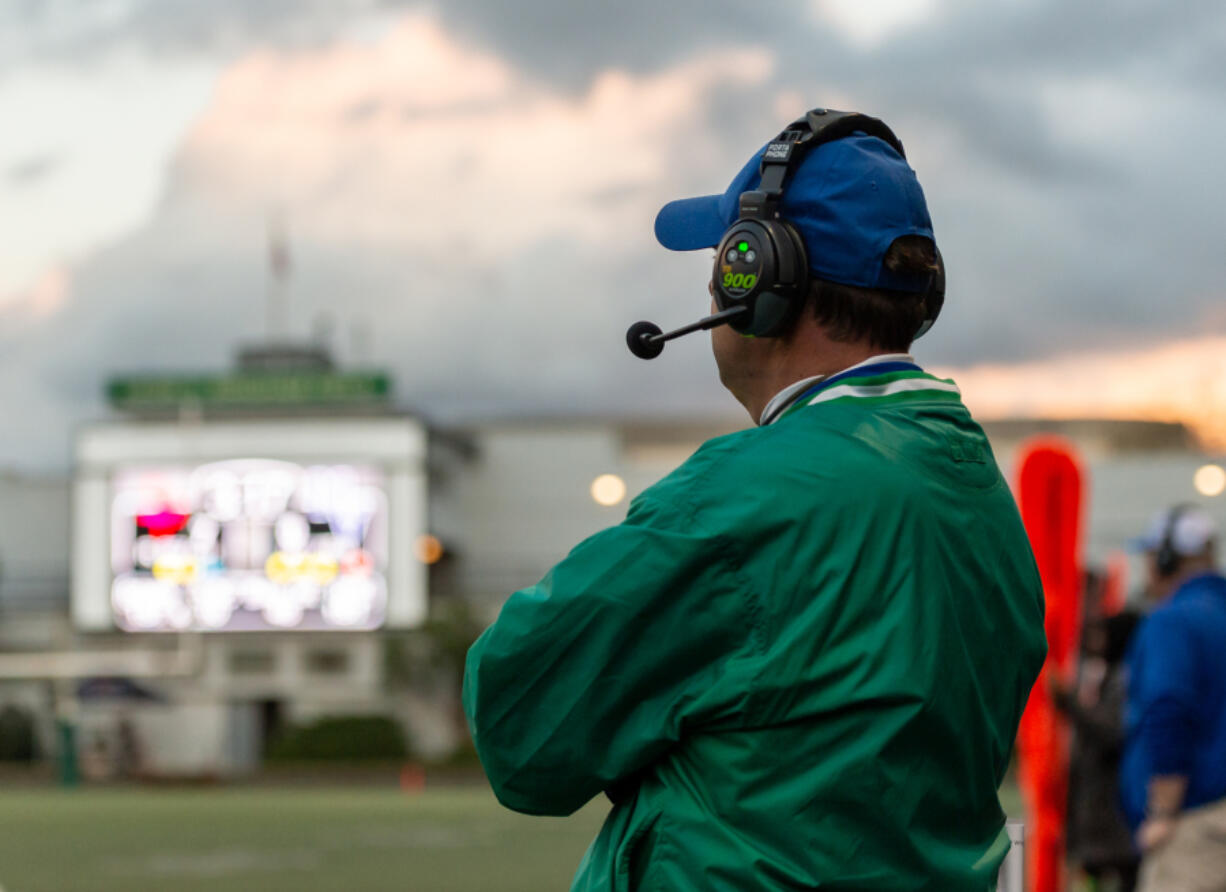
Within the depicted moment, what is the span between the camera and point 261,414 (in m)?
55.8

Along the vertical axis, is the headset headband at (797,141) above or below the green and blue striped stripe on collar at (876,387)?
above

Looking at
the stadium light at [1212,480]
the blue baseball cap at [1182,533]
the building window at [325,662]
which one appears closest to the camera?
the blue baseball cap at [1182,533]

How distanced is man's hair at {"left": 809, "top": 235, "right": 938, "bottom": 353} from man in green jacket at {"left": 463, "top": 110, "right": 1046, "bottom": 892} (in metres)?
0.08

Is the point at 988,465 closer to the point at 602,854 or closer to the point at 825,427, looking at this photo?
the point at 825,427

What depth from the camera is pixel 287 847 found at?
56.0ft

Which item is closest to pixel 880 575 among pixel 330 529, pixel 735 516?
pixel 735 516

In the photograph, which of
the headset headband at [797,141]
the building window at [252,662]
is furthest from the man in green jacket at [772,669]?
the building window at [252,662]

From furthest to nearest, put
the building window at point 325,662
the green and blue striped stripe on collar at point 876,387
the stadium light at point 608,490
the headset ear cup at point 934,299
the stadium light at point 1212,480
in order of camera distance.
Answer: the stadium light at point 608,490, the stadium light at point 1212,480, the building window at point 325,662, the headset ear cup at point 934,299, the green and blue striped stripe on collar at point 876,387

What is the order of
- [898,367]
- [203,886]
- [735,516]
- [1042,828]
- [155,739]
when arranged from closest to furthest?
[735,516], [898,367], [1042,828], [203,886], [155,739]

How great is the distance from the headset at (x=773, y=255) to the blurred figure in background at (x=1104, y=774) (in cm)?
563

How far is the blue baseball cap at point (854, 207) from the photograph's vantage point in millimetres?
1992

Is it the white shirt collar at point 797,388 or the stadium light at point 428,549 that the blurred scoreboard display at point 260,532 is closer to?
the stadium light at point 428,549

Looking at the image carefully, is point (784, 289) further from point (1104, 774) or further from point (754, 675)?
point (1104, 774)

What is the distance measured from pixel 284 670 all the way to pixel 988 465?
51817 mm
